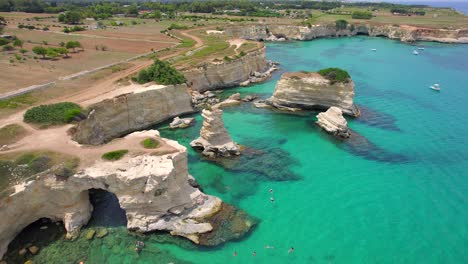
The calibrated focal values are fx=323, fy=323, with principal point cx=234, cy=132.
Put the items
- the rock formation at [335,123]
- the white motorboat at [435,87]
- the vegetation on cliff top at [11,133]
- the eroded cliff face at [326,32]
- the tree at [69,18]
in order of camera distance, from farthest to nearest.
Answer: the tree at [69,18] → the eroded cliff face at [326,32] → the white motorboat at [435,87] → the rock formation at [335,123] → the vegetation on cliff top at [11,133]

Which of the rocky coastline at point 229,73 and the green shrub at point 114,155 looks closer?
the green shrub at point 114,155

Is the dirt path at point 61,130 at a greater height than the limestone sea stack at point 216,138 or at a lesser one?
greater

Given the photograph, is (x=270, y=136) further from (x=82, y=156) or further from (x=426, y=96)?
(x=426, y=96)

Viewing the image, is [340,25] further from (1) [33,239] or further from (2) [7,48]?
(1) [33,239]

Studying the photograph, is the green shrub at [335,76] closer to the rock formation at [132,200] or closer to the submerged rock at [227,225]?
the submerged rock at [227,225]

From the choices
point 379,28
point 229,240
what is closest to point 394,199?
point 229,240

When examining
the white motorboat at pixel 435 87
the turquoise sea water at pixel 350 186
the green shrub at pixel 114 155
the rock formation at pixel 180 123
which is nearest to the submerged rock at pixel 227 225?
the turquoise sea water at pixel 350 186
